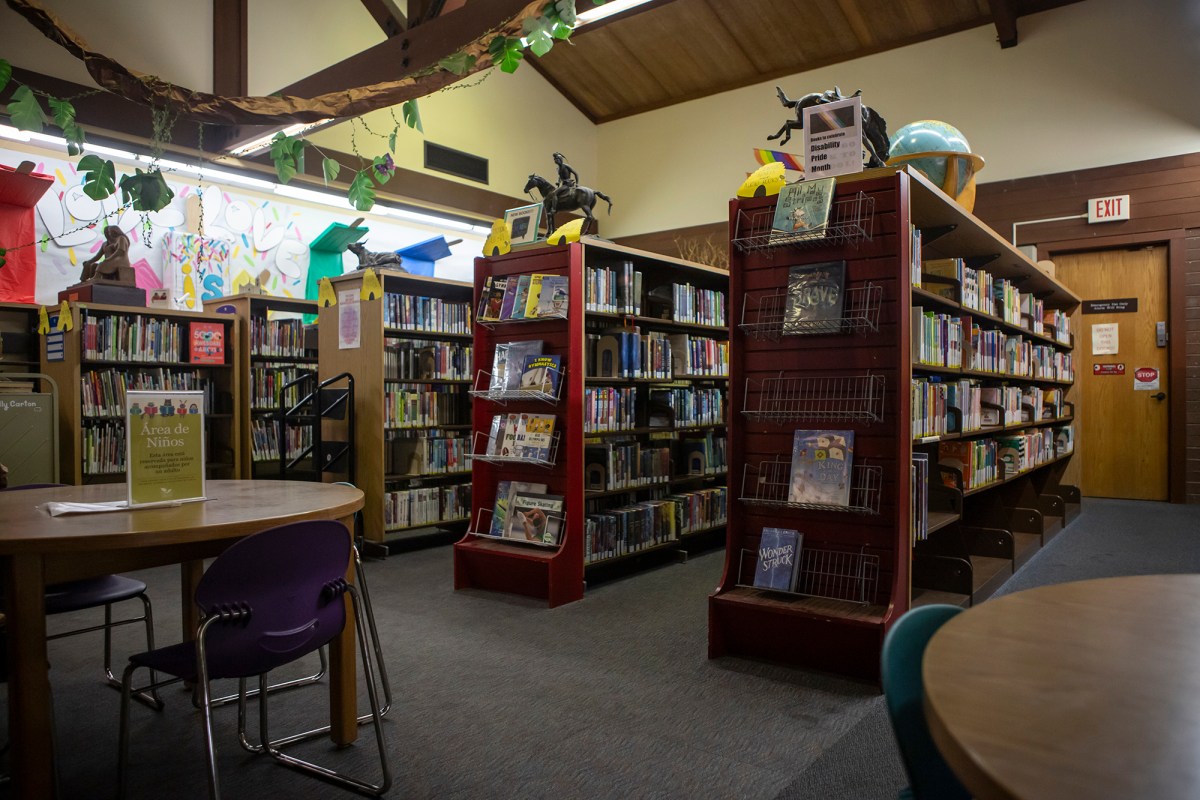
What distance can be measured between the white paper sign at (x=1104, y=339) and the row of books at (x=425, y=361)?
6339 mm

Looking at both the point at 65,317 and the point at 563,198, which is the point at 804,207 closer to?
the point at 563,198

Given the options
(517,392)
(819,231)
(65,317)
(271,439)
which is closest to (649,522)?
(517,392)

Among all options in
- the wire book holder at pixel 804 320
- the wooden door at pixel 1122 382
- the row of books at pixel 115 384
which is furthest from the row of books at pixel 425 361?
the wooden door at pixel 1122 382

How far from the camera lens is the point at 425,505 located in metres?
5.41

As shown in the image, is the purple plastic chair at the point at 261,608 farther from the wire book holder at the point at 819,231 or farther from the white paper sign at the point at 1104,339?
the white paper sign at the point at 1104,339

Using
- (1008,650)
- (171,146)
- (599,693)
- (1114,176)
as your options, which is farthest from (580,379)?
(1114,176)

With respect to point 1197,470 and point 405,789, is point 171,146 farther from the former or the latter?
point 1197,470

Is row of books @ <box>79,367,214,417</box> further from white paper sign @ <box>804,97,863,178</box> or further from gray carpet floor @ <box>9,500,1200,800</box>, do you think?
white paper sign @ <box>804,97,863,178</box>

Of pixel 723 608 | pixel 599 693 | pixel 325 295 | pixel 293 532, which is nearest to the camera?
pixel 293 532

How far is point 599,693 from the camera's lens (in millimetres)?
2793

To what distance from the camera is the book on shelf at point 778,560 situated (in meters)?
3.03

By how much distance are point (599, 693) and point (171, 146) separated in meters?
6.28

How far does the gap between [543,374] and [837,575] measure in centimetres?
180

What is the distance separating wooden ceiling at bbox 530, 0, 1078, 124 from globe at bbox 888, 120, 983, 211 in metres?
4.84
